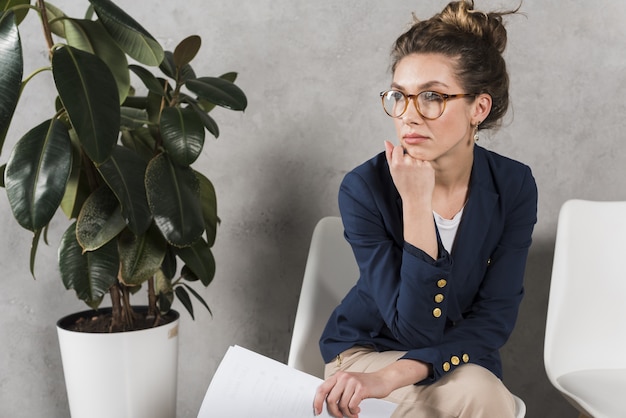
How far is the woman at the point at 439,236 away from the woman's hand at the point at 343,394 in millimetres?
20

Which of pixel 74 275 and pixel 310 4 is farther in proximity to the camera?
pixel 310 4

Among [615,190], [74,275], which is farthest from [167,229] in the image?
[615,190]

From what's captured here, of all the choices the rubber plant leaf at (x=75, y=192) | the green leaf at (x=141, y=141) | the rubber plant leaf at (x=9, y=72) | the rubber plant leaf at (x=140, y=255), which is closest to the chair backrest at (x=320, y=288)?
the rubber plant leaf at (x=140, y=255)

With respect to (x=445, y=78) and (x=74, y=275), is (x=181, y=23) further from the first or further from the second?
(x=445, y=78)

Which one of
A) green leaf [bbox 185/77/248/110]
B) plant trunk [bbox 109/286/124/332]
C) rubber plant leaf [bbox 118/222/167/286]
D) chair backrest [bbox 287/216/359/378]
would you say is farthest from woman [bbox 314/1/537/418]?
plant trunk [bbox 109/286/124/332]

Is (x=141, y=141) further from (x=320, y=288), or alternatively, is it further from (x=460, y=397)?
(x=460, y=397)

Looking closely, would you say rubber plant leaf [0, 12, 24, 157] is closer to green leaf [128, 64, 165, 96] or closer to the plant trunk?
green leaf [128, 64, 165, 96]

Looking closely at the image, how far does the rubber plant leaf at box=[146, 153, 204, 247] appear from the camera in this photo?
1518mm

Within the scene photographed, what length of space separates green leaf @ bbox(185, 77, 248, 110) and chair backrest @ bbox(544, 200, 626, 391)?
0.88 m

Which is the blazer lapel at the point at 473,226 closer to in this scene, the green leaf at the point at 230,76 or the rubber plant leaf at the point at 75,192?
the green leaf at the point at 230,76

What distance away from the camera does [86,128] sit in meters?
1.35

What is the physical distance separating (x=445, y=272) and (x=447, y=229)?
18 cm

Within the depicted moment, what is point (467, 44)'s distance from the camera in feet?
4.47

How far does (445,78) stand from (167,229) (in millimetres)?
660
